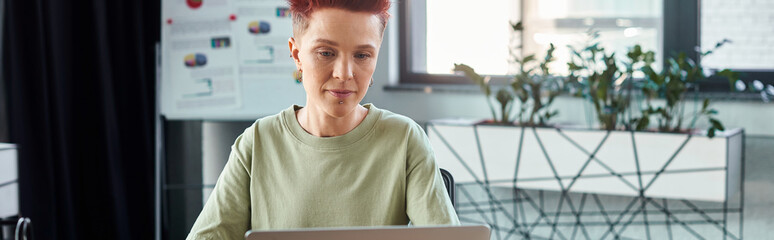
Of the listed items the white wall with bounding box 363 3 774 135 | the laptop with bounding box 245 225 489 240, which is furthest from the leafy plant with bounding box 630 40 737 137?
the laptop with bounding box 245 225 489 240

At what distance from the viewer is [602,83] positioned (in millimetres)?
2701

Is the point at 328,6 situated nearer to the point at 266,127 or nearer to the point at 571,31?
the point at 266,127

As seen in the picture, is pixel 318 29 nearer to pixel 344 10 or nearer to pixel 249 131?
pixel 344 10

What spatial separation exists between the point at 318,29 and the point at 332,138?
0.57 ft

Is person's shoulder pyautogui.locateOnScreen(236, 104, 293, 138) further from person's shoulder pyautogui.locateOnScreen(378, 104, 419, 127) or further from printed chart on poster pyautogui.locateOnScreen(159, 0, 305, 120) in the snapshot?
printed chart on poster pyautogui.locateOnScreen(159, 0, 305, 120)

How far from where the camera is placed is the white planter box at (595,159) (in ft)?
8.62

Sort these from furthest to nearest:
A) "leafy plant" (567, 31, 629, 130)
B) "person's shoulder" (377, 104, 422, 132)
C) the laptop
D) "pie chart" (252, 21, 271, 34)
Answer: "pie chart" (252, 21, 271, 34) → "leafy plant" (567, 31, 629, 130) → "person's shoulder" (377, 104, 422, 132) → the laptop

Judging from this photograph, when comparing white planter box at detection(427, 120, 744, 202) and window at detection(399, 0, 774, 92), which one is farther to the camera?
window at detection(399, 0, 774, 92)

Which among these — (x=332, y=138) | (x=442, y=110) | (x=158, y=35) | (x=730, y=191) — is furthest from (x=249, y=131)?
(x=158, y=35)

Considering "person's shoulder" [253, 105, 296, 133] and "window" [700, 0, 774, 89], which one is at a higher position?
"window" [700, 0, 774, 89]

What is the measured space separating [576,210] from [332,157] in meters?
2.05

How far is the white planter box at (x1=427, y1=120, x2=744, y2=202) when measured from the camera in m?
2.63

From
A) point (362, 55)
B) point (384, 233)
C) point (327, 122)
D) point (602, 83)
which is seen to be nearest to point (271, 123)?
point (327, 122)

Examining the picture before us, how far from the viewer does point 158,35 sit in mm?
3527
